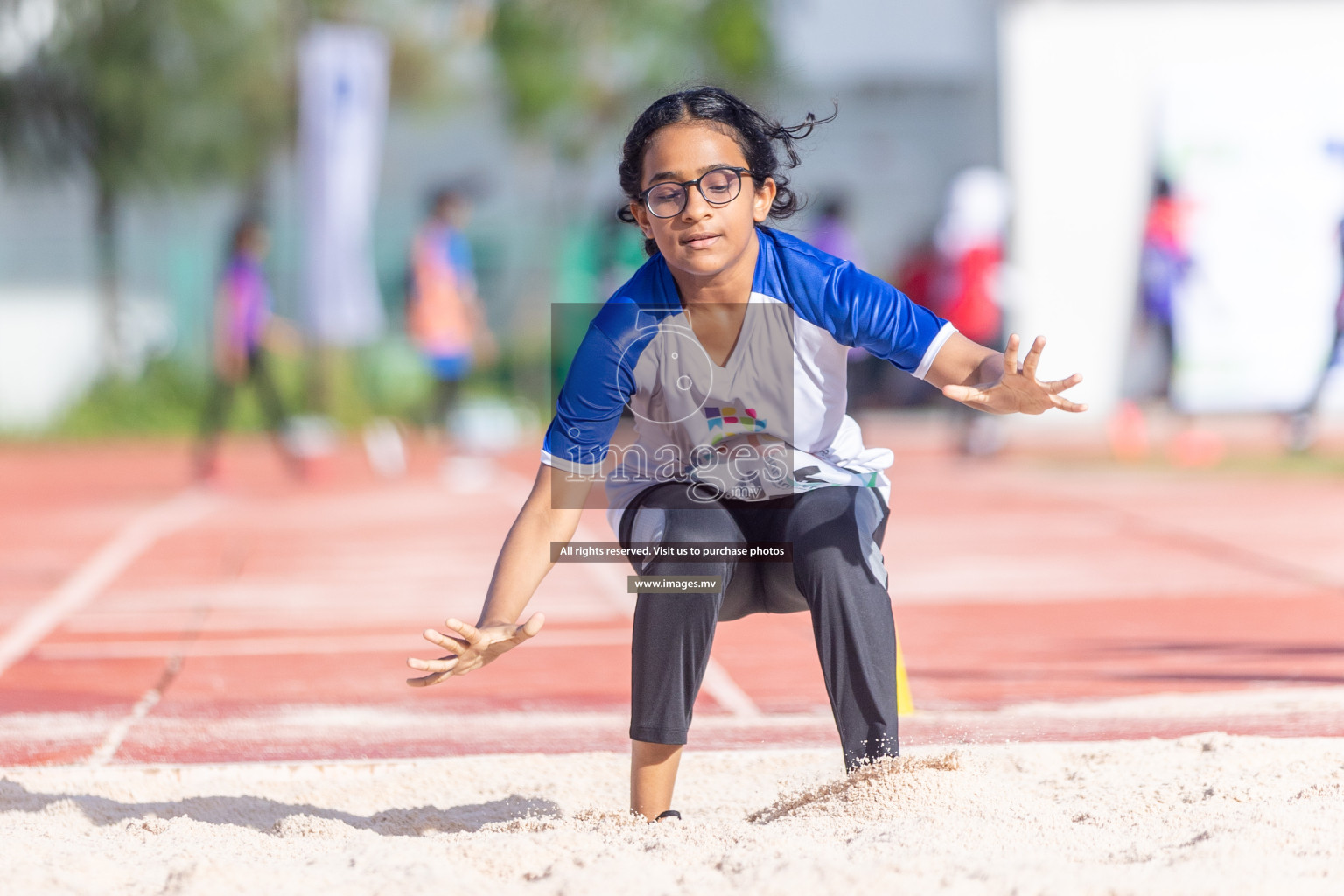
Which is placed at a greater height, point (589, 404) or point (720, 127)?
point (720, 127)

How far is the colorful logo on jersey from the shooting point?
3225mm

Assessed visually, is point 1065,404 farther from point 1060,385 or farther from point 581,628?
point 581,628

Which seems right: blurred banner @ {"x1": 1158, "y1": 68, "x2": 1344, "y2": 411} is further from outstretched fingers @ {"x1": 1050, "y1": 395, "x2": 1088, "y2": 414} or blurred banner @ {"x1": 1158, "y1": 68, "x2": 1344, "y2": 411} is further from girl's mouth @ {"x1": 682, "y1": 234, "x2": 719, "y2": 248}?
girl's mouth @ {"x1": 682, "y1": 234, "x2": 719, "y2": 248}

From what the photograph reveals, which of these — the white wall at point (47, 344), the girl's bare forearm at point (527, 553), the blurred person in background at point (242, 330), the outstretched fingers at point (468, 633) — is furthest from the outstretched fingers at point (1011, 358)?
the white wall at point (47, 344)

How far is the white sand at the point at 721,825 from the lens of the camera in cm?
267

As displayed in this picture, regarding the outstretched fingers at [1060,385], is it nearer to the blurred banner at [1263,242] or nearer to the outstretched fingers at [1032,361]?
the outstretched fingers at [1032,361]

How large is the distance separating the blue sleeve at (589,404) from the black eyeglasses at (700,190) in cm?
27

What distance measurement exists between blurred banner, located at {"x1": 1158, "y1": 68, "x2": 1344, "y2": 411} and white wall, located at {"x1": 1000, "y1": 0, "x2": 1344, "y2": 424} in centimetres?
54

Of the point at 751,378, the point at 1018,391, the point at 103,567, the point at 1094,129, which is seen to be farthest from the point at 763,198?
the point at 1094,129

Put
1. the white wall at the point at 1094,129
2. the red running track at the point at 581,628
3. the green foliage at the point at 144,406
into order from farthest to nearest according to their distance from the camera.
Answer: the green foliage at the point at 144,406 → the white wall at the point at 1094,129 → the red running track at the point at 581,628

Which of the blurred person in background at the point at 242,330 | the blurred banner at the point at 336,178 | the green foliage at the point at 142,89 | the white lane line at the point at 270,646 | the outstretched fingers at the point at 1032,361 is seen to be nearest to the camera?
the outstretched fingers at the point at 1032,361

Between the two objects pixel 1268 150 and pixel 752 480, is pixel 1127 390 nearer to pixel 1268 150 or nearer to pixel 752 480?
pixel 1268 150

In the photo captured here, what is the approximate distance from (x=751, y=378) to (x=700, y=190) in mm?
393

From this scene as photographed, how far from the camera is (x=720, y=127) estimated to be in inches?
125
